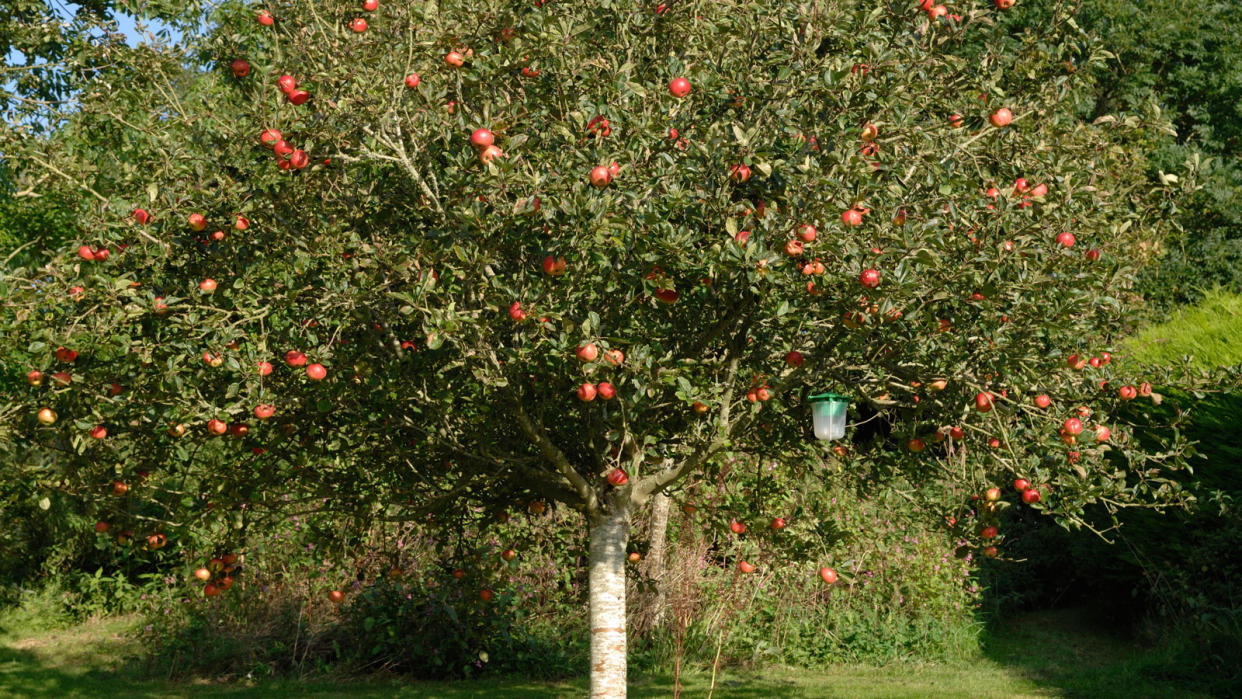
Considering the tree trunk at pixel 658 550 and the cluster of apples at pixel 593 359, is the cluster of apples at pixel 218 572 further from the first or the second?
the tree trunk at pixel 658 550

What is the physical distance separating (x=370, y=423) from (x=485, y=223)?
1.84m

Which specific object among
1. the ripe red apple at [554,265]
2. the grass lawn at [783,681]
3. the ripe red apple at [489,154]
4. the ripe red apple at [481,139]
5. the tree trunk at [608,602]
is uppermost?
the ripe red apple at [481,139]

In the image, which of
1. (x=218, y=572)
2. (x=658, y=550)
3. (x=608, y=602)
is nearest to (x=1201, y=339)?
(x=658, y=550)

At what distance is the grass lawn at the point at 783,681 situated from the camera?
9.45 meters

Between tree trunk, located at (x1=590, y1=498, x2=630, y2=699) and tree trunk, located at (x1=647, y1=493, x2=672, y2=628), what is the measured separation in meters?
4.93

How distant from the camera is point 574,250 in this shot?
476 centimetres

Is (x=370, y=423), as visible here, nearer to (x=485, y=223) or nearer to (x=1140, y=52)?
(x=485, y=223)

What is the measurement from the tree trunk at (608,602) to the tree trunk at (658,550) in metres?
4.93

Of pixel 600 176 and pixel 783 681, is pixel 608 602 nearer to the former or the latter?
pixel 600 176

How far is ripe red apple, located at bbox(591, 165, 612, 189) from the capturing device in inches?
179

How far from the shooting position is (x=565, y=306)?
4.95m

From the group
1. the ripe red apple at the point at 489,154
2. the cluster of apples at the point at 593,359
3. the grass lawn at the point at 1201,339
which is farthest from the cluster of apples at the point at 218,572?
the grass lawn at the point at 1201,339

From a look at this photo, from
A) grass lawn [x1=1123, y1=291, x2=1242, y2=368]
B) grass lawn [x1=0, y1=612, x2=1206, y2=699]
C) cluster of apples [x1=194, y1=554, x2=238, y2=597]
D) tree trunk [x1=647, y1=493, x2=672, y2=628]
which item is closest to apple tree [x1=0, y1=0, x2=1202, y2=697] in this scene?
cluster of apples [x1=194, y1=554, x2=238, y2=597]

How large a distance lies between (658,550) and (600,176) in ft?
24.5
